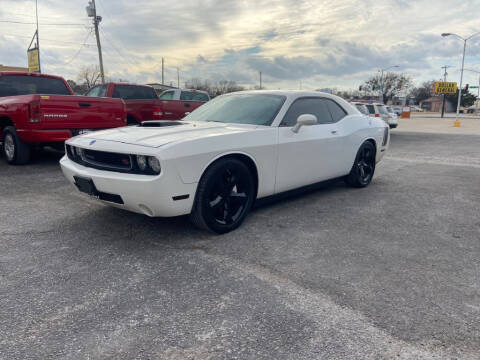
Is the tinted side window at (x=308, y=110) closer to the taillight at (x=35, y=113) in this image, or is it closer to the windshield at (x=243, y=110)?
the windshield at (x=243, y=110)

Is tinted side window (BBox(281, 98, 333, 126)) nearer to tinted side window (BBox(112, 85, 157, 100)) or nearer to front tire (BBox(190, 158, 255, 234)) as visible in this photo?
front tire (BBox(190, 158, 255, 234))

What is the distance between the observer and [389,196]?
213 inches

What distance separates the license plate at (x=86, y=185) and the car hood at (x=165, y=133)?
423 millimetres

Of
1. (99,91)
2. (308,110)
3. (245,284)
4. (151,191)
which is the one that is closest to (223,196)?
(151,191)

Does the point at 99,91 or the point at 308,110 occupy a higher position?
the point at 99,91

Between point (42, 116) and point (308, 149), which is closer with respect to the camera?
point (308, 149)

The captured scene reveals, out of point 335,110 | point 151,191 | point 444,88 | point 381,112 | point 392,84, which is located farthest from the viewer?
point 392,84

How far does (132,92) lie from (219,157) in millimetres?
7921

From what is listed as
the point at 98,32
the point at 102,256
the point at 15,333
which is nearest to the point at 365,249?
the point at 102,256

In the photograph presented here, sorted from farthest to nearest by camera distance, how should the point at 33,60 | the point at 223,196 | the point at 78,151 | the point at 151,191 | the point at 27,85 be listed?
the point at 33,60
the point at 27,85
the point at 78,151
the point at 223,196
the point at 151,191

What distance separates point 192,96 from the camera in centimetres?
Result: 1246

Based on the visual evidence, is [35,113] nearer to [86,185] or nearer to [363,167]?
[86,185]

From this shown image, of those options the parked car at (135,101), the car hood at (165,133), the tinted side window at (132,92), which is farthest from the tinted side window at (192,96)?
the car hood at (165,133)

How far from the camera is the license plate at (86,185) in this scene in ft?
11.2
